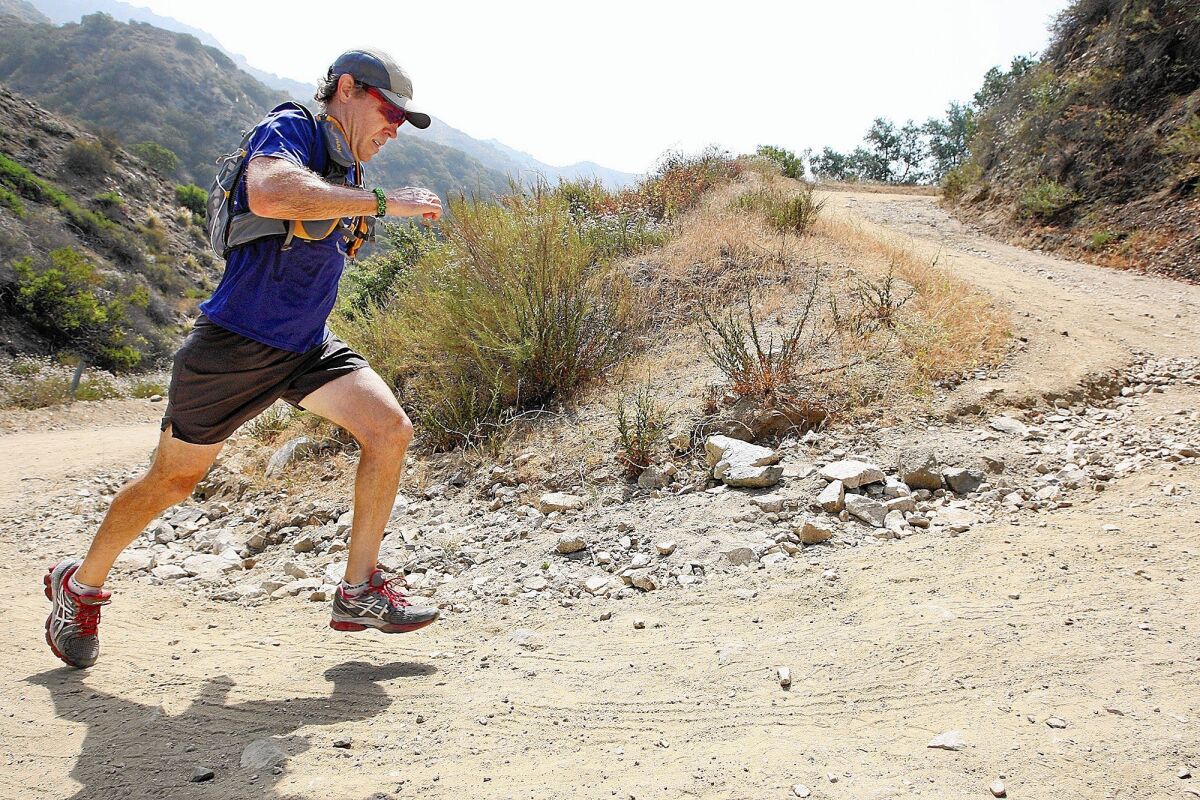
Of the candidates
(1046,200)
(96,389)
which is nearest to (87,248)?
(96,389)

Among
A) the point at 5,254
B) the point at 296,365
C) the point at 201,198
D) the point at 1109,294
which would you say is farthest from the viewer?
the point at 201,198

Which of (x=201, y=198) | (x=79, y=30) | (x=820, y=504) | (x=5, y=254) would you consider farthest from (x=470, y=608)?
(x=79, y=30)

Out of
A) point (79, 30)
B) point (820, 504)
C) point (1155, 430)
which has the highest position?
point (79, 30)

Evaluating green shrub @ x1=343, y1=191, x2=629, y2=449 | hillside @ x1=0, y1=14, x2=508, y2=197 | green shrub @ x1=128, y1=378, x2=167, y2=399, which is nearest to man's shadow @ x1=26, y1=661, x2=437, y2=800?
green shrub @ x1=343, y1=191, x2=629, y2=449

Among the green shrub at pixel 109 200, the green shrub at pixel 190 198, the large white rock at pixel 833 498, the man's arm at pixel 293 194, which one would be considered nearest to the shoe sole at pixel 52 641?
the man's arm at pixel 293 194

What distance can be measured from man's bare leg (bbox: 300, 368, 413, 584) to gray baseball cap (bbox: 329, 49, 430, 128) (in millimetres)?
905

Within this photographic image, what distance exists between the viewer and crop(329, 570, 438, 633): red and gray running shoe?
253 cm

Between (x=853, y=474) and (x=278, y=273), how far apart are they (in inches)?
105

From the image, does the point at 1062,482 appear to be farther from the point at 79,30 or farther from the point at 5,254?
the point at 79,30

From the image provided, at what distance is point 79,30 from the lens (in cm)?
6688

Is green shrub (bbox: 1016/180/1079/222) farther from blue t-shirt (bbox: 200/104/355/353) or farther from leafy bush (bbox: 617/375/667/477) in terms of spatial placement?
blue t-shirt (bbox: 200/104/355/353)

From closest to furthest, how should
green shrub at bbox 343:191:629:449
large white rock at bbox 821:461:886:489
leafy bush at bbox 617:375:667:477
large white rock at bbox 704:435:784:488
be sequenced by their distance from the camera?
large white rock at bbox 821:461:886:489, large white rock at bbox 704:435:784:488, leafy bush at bbox 617:375:667:477, green shrub at bbox 343:191:629:449

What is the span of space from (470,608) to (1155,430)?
12.3ft

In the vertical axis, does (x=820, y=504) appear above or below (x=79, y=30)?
below
